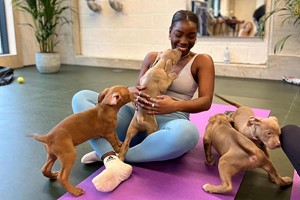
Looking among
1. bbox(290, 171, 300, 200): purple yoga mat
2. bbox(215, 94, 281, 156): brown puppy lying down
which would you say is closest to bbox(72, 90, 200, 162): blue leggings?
bbox(215, 94, 281, 156): brown puppy lying down

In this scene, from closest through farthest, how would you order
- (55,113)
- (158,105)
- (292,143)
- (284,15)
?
(292,143) < (158,105) < (55,113) < (284,15)

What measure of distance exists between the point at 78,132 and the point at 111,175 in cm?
27

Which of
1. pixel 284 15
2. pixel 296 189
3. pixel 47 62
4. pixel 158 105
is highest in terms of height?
pixel 284 15

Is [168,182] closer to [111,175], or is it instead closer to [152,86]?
[111,175]

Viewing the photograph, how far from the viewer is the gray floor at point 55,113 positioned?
1.63m

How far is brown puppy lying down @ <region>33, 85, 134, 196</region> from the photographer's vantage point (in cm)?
150

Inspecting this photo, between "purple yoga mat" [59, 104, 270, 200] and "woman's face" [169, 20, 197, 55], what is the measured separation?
2.20ft

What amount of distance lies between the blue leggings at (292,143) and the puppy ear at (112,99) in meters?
0.82

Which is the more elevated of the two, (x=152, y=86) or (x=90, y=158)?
(x=152, y=86)

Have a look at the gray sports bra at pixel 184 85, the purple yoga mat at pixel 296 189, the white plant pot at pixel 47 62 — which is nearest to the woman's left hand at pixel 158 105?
the gray sports bra at pixel 184 85

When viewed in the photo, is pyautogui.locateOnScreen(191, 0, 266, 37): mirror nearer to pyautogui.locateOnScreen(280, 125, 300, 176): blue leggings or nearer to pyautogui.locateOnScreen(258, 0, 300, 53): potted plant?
pyautogui.locateOnScreen(258, 0, 300, 53): potted plant

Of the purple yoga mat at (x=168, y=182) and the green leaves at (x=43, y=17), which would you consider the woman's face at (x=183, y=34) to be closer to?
the purple yoga mat at (x=168, y=182)

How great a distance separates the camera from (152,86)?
1.67 meters

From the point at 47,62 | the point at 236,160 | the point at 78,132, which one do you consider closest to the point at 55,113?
the point at 78,132
